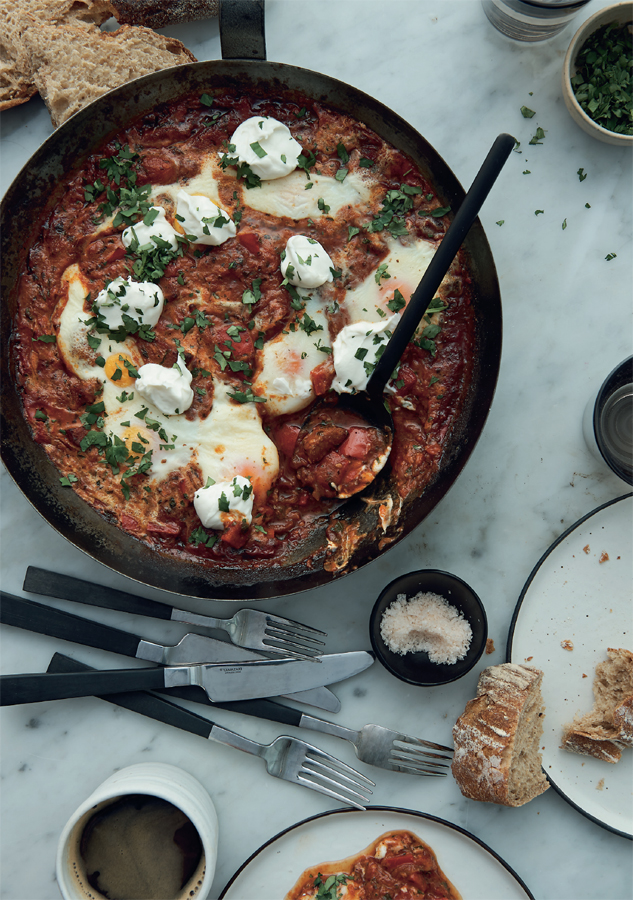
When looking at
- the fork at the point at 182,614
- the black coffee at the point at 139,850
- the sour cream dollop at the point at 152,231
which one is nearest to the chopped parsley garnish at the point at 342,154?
the sour cream dollop at the point at 152,231

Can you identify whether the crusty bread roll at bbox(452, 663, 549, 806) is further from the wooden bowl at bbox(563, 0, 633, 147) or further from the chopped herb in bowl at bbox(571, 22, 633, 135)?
the chopped herb in bowl at bbox(571, 22, 633, 135)

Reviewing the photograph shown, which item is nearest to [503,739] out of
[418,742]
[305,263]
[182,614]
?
[418,742]

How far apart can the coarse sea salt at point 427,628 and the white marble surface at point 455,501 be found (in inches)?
8.4

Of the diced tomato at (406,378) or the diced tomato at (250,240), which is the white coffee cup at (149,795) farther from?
the diced tomato at (250,240)

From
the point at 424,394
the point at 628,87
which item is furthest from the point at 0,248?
the point at 628,87

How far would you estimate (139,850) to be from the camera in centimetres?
312

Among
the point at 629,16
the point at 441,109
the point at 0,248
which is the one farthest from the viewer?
the point at 441,109

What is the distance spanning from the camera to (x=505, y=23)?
3.23m

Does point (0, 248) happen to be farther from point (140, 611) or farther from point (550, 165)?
point (550, 165)

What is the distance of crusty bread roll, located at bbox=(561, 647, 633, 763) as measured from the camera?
3.17 metres

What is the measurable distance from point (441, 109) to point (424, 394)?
1614 mm

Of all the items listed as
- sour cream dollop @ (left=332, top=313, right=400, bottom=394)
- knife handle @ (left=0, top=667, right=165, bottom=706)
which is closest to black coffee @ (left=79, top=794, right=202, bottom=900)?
knife handle @ (left=0, top=667, right=165, bottom=706)

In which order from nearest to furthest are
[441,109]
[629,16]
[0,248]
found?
[0,248] < [629,16] < [441,109]

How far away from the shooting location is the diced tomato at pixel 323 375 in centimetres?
298
